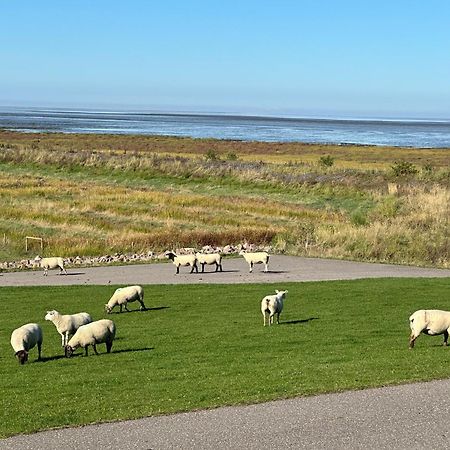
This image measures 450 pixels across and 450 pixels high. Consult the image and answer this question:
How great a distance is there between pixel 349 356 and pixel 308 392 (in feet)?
11.6

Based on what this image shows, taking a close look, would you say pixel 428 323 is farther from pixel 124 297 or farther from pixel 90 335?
pixel 124 297

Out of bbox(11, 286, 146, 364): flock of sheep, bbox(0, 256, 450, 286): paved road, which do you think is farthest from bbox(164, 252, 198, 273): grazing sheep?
bbox(11, 286, 146, 364): flock of sheep

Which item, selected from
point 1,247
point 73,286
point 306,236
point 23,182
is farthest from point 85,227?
point 23,182

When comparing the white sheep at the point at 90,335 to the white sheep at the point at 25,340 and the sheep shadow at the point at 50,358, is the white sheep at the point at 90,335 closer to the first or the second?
the sheep shadow at the point at 50,358

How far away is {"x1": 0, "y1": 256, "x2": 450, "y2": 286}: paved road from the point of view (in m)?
34.4

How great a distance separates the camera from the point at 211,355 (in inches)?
744

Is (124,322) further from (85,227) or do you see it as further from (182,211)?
(182,211)

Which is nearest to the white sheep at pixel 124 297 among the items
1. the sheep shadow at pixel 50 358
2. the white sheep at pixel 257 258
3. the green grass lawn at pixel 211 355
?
the green grass lawn at pixel 211 355

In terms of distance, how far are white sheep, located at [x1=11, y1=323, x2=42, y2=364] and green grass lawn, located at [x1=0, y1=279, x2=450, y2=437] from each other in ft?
0.92

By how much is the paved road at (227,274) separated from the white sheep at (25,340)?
14.3 m

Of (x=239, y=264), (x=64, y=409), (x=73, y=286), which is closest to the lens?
(x=64, y=409)

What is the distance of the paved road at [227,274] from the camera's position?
34.4 meters

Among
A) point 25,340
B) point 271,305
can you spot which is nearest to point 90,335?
point 25,340

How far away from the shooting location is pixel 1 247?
147ft
